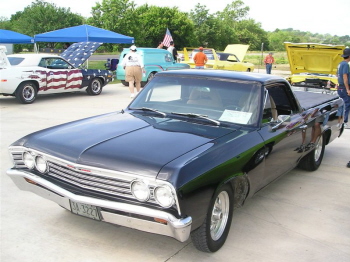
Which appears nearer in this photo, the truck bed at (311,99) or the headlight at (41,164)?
the headlight at (41,164)

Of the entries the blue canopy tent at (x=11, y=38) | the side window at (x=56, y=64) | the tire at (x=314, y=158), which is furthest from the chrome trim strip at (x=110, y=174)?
the blue canopy tent at (x=11, y=38)

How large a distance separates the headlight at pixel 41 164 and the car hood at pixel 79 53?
12245 millimetres

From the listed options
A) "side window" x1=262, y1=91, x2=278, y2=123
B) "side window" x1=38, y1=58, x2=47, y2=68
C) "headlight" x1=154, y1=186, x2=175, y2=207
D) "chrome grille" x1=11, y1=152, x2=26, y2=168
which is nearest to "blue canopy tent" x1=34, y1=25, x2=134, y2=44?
"side window" x1=38, y1=58, x2=47, y2=68

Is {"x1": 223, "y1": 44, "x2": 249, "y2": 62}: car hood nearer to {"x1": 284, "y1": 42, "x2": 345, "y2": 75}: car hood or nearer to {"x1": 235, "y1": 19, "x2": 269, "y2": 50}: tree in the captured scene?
{"x1": 284, "y1": 42, "x2": 345, "y2": 75}: car hood

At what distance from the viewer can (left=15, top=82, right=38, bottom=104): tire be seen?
11.4 meters

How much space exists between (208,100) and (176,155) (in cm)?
139

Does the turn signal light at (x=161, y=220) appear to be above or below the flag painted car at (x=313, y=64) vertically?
below

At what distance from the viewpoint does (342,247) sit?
12.4 ft

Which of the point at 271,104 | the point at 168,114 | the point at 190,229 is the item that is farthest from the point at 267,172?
the point at 190,229

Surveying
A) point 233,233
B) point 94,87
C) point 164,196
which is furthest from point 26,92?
point 164,196

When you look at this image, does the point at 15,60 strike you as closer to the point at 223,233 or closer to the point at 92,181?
the point at 92,181

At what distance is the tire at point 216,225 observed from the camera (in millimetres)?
3297

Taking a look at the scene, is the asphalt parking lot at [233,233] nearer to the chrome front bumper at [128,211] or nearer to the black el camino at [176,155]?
the black el camino at [176,155]

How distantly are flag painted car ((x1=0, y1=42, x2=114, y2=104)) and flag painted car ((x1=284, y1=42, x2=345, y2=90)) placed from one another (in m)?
6.78
